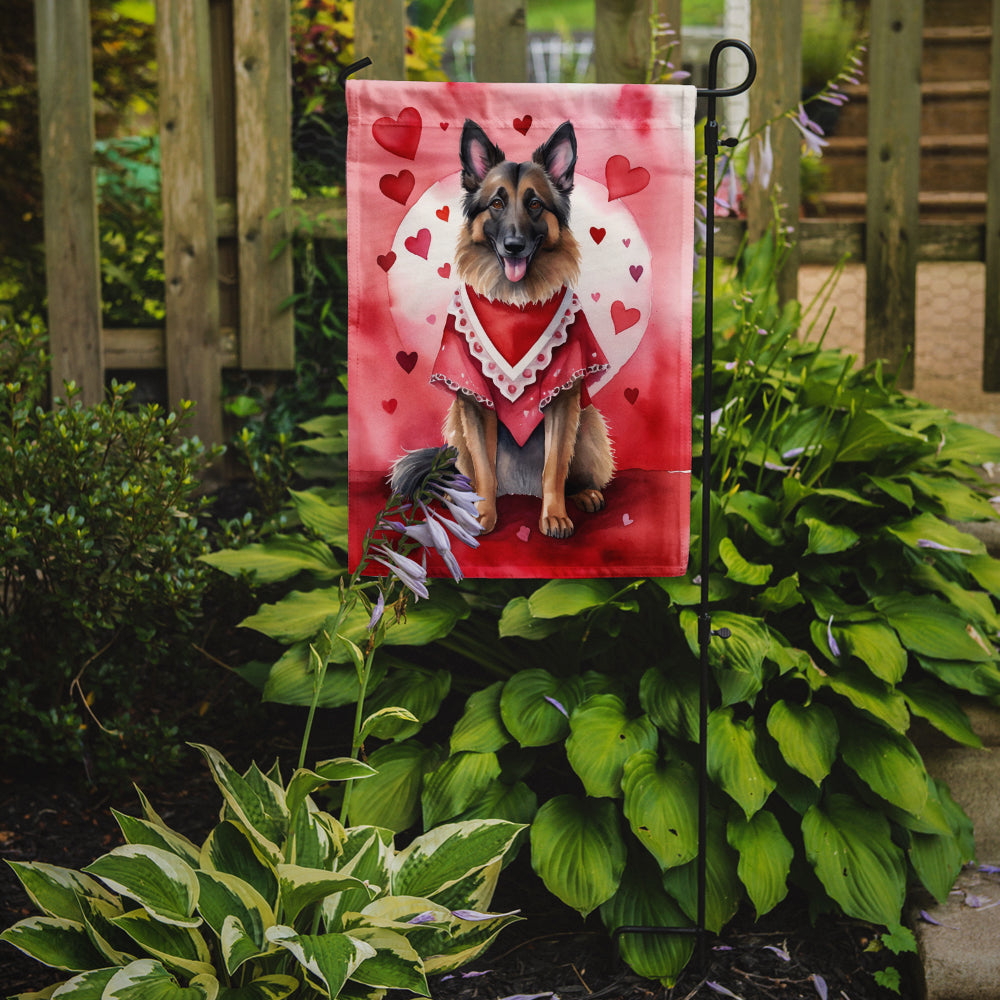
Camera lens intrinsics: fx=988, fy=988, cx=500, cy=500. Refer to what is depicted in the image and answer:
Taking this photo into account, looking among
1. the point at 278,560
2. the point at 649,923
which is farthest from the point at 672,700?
the point at 278,560

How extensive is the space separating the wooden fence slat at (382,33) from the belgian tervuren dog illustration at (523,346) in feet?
5.04

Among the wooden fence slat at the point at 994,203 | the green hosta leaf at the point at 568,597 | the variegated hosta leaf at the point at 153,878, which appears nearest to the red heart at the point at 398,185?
the green hosta leaf at the point at 568,597

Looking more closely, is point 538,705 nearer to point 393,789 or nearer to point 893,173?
point 393,789

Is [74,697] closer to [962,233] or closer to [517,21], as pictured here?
[517,21]

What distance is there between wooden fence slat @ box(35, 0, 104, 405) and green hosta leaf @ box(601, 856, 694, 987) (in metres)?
2.33

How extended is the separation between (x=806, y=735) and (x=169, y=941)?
1219mm

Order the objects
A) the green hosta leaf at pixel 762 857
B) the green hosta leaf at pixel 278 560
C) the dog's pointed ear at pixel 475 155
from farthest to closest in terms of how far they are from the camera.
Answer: the green hosta leaf at pixel 278 560 → the green hosta leaf at pixel 762 857 → the dog's pointed ear at pixel 475 155

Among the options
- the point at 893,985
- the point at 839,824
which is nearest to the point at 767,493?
the point at 839,824

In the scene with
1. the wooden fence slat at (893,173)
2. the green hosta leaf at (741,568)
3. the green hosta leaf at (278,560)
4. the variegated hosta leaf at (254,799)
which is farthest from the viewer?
the wooden fence slat at (893,173)

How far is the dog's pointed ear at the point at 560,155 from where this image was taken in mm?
1743

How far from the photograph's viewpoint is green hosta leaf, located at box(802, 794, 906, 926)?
1864 millimetres

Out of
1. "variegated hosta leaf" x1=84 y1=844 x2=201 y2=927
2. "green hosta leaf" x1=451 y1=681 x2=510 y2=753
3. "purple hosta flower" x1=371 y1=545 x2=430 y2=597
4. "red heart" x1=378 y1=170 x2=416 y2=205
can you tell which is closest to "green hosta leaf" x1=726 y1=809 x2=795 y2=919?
"green hosta leaf" x1=451 y1=681 x2=510 y2=753

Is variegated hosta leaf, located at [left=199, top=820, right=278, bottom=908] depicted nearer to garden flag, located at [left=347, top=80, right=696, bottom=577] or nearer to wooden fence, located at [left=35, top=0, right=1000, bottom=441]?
garden flag, located at [left=347, top=80, right=696, bottom=577]

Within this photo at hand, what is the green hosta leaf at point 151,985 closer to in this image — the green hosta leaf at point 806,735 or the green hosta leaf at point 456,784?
the green hosta leaf at point 456,784
